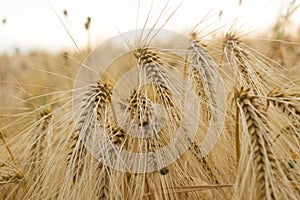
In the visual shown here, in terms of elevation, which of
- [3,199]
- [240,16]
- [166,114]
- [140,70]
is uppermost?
[240,16]

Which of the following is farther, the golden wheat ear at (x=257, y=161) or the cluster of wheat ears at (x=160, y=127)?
the cluster of wheat ears at (x=160, y=127)

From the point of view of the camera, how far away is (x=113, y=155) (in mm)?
1180

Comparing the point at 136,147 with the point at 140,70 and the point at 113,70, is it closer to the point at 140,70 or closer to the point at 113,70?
the point at 140,70

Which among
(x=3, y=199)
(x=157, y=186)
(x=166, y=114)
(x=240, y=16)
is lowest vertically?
(x=3, y=199)

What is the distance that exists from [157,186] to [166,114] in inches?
7.0

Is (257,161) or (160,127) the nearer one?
(257,161)

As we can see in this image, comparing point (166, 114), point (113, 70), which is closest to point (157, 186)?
point (166, 114)

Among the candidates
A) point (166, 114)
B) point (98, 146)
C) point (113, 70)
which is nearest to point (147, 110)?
point (166, 114)

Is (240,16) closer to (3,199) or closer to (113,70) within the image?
(113,70)

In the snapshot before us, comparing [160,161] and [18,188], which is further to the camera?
[18,188]

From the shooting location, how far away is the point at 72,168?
45.0 inches

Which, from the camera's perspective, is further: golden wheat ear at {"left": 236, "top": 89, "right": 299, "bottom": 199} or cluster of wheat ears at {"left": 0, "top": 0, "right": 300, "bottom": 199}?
cluster of wheat ears at {"left": 0, "top": 0, "right": 300, "bottom": 199}

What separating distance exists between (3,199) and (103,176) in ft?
1.69

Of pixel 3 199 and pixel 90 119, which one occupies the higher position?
pixel 90 119
